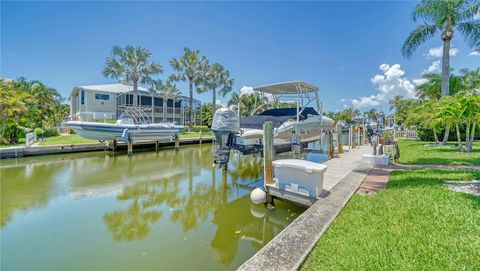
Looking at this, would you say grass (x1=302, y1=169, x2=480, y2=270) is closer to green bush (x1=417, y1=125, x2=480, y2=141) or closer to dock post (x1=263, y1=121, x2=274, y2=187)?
dock post (x1=263, y1=121, x2=274, y2=187)

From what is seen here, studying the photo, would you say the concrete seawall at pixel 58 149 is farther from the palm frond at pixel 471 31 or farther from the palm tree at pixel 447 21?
the palm frond at pixel 471 31

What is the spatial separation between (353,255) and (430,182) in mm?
Answer: 3973

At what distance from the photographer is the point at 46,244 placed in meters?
3.71

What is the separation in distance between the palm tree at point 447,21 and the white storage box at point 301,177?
13.6 meters

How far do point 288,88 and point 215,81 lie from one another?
2129cm

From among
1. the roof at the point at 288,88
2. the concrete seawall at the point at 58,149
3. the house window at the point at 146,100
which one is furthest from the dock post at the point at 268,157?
the house window at the point at 146,100

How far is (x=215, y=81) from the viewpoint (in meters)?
30.3

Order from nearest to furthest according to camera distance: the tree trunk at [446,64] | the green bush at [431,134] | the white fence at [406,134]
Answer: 1. the tree trunk at [446,64]
2. the green bush at [431,134]
3. the white fence at [406,134]

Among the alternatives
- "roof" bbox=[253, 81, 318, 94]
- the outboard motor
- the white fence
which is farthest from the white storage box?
the white fence

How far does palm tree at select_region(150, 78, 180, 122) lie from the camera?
89.6ft

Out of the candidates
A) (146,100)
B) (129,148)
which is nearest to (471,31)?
(129,148)

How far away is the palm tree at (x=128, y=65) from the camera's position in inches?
930

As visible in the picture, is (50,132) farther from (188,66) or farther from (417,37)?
(417,37)

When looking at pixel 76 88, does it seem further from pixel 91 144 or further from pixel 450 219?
pixel 450 219
